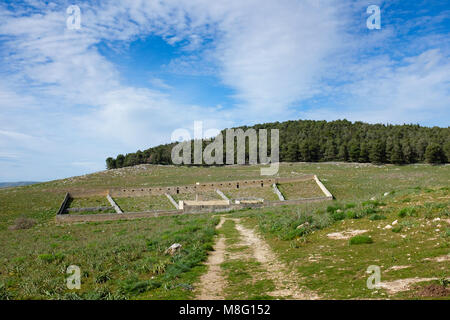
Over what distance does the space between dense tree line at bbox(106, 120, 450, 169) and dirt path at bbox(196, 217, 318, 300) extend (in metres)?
83.1

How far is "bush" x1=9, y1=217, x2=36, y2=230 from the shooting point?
34.6 m

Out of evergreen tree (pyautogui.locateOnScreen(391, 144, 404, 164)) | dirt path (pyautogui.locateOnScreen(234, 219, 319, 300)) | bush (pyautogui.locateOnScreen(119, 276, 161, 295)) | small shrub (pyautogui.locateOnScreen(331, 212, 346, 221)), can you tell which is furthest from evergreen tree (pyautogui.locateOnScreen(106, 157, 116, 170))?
bush (pyautogui.locateOnScreen(119, 276, 161, 295))

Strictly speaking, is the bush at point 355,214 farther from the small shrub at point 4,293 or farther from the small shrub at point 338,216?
the small shrub at point 4,293

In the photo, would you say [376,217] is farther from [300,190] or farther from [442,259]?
[300,190]

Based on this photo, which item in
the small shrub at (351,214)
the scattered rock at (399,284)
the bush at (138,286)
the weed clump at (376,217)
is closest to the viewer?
the scattered rock at (399,284)

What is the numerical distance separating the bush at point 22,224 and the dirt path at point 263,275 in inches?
1200

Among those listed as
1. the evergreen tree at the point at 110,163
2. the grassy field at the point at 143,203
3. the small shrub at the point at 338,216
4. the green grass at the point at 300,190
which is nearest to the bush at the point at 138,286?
A: the small shrub at the point at 338,216

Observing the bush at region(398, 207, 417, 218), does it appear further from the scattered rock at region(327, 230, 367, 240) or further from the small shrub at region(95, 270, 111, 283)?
the small shrub at region(95, 270, 111, 283)

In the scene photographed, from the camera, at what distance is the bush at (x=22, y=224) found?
34625mm

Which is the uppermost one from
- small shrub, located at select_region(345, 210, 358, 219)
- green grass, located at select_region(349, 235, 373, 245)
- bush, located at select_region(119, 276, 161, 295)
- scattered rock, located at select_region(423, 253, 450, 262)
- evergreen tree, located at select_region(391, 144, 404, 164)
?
evergreen tree, located at select_region(391, 144, 404, 164)

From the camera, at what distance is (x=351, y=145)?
308 ft

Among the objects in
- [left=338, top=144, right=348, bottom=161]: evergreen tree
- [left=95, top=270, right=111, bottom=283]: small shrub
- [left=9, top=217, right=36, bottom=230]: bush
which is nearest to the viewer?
[left=95, top=270, right=111, bottom=283]: small shrub

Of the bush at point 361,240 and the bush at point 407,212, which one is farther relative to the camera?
the bush at point 407,212
